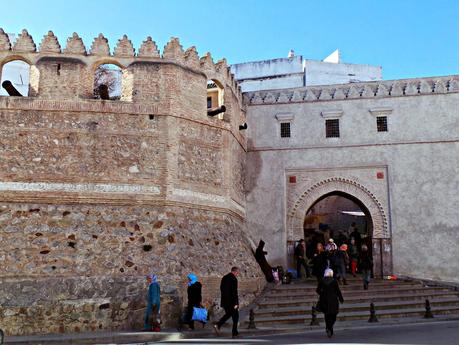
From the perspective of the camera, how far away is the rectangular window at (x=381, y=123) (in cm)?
1587

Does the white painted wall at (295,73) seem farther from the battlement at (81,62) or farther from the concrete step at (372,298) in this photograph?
the concrete step at (372,298)

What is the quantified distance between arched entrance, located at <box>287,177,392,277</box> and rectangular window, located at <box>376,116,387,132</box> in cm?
181

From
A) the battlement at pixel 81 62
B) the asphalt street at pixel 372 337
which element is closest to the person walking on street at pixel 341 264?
the asphalt street at pixel 372 337

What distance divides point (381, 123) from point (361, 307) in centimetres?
627

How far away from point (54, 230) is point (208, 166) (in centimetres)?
391

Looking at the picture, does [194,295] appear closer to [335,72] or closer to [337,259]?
[337,259]

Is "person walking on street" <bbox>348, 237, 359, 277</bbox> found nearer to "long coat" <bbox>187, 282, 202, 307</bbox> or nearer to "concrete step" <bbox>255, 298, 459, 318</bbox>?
"concrete step" <bbox>255, 298, 459, 318</bbox>

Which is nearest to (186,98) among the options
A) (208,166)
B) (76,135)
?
(208,166)

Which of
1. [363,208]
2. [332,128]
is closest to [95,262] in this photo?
[363,208]

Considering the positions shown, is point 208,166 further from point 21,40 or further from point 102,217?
point 21,40

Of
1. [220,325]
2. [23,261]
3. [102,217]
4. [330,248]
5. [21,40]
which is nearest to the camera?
[220,325]

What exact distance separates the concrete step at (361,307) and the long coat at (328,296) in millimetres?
2472

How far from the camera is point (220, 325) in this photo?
9.28m

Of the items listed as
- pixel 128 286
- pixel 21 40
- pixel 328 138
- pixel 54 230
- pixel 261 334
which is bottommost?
pixel 261 334
